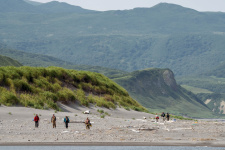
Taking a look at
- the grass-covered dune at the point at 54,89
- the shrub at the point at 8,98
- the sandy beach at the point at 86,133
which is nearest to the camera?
the sandy beach at the point at 86,133

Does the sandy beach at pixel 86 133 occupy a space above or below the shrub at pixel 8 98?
below

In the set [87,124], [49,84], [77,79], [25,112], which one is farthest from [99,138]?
[77,79]

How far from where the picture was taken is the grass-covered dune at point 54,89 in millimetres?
47975

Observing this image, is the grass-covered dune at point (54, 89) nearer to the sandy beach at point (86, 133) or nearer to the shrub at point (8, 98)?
the shrub at point (8, 98)

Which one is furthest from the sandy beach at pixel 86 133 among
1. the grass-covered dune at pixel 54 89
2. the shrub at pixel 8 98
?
the grass-covered dune at pixel 54 89

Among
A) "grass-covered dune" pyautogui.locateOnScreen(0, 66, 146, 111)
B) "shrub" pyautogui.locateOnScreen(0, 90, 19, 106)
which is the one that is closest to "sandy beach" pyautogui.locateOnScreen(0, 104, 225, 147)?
"shrub" pyautogui.locateOnScreen(0, 90, 19, 106)

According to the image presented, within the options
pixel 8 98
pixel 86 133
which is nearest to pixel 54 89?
pixel 8 98

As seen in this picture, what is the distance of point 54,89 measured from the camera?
178 ft

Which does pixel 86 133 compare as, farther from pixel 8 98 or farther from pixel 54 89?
pixel 54 89

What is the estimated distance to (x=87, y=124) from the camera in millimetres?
37688

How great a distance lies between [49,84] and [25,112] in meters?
12.6

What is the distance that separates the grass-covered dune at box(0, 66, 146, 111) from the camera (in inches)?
1889

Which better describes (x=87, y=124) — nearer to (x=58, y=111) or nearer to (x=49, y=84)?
(x=58, y=111)

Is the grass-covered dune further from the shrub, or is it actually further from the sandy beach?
the sandy beach
